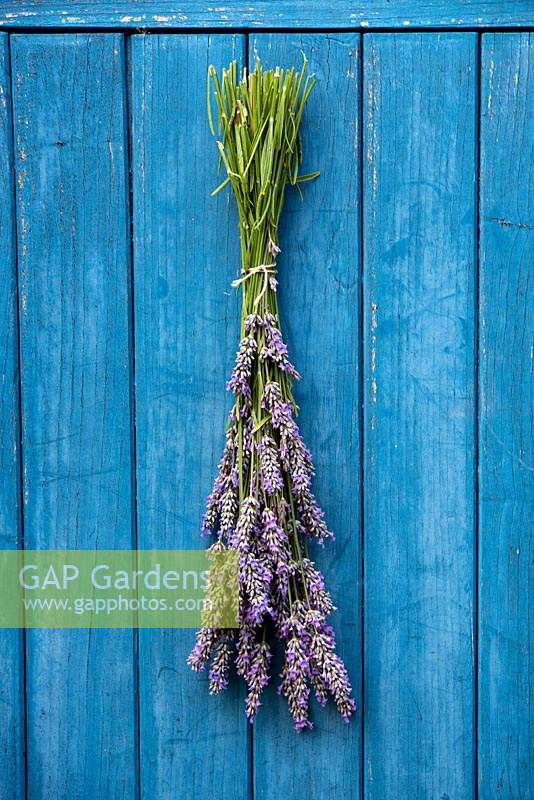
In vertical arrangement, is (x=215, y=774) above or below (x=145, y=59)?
below

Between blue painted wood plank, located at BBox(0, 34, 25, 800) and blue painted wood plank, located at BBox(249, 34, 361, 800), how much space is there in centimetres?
41

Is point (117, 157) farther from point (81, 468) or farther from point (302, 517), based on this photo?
point (302, 517)

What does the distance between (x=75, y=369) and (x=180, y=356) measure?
18 centimetres

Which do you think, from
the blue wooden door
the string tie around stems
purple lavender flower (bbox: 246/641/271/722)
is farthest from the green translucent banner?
the string tie around stems

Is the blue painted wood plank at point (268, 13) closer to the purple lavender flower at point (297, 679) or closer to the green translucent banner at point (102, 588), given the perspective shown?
the green translucent banner at point (102, 588)

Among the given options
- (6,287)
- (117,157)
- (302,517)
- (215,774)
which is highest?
(117,157)

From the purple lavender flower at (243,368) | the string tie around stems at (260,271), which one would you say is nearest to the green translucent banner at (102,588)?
the purple lavender flower at (243,368)

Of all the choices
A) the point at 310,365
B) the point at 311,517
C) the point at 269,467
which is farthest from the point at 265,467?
the point at 310,365

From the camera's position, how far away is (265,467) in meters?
1.14

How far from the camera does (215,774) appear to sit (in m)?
1.28

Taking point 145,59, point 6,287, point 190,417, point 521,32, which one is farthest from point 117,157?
point 521,32

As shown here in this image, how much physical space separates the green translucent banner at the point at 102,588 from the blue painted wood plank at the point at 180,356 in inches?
1.2

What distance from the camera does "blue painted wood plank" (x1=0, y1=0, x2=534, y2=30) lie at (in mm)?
1232

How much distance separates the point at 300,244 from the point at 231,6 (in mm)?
402
